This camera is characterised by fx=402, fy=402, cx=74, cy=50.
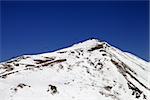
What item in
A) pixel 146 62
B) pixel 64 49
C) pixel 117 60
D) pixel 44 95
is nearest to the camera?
pixel 44 95

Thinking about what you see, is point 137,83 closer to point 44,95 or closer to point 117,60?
point 117,60

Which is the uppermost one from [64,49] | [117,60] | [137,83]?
[64,49]

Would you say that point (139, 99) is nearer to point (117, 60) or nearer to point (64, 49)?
point (117, 60)

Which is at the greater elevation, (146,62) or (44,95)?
(146,62)

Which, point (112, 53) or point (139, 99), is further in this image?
point (112, 53)

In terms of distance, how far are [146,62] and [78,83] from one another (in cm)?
2325

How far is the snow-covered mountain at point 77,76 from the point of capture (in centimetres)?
4403

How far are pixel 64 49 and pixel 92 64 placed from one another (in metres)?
8.76

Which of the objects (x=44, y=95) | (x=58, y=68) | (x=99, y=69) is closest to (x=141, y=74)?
(x=99, y=69)

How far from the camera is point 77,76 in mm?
48375

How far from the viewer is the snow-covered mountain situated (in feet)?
144

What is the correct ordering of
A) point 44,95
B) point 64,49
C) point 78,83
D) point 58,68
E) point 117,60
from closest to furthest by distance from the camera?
point 44,95
point 78,83
point 58,68
point 117,60
point 64,49

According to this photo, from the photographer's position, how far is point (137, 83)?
51.9 m

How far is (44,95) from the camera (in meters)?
43.3
